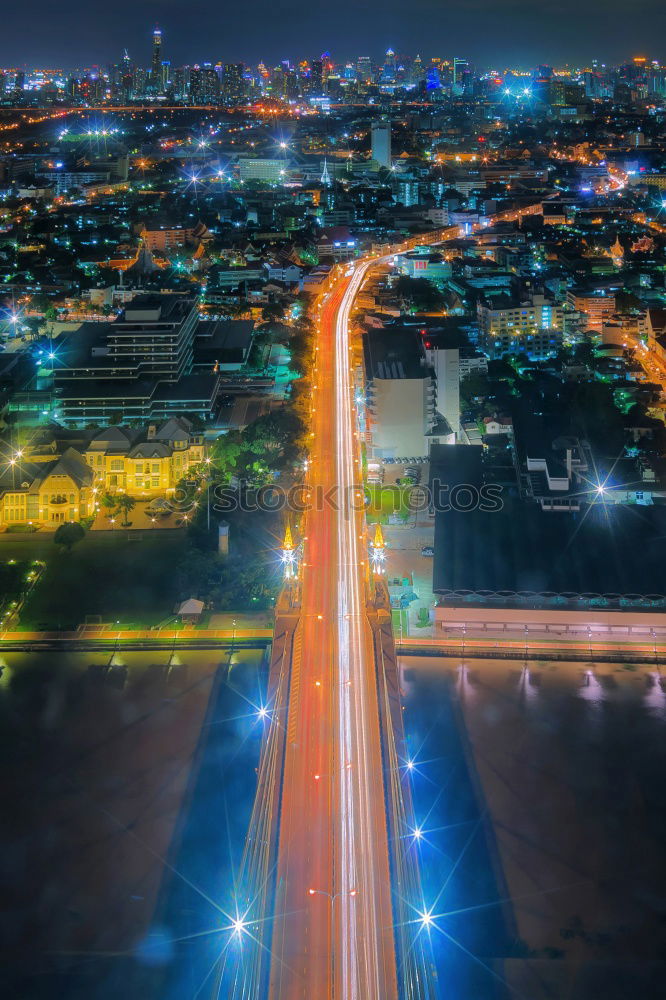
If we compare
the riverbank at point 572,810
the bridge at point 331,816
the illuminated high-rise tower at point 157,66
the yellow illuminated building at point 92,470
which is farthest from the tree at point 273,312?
the illuminated high-rise tower at point 157,66

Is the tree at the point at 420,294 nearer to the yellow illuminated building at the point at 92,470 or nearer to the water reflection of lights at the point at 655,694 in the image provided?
the yellow illuminated building at the point at 92,470

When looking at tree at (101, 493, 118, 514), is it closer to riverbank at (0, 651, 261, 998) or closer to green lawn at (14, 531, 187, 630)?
green lawn at (14, 531, 187, 630)

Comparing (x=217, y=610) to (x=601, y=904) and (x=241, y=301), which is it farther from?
(x=241, y=301)

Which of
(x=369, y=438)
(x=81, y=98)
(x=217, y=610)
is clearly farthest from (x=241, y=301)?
(x=81, y=98)

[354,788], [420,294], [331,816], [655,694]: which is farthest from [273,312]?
[331,816]

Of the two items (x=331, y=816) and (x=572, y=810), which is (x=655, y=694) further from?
(x=331, y=816)

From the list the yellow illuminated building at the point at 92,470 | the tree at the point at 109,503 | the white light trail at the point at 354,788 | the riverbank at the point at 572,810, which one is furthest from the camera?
the tree at the point at 109,503
